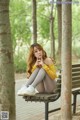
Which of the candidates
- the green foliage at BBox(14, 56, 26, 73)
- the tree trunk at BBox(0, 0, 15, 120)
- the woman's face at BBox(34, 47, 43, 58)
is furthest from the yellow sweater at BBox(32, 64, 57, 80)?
the green foliage at BBox(14, 56, 26, 73)

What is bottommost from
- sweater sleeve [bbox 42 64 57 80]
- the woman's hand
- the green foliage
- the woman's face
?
the green foliage

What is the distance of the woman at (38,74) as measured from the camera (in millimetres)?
5750

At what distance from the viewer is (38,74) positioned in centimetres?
579

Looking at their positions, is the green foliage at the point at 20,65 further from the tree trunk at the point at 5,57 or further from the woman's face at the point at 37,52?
the tree trunk at the point at 5,57

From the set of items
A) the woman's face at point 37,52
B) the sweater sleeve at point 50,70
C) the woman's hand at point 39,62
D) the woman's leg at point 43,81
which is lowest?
the woman's leg at point 43,81

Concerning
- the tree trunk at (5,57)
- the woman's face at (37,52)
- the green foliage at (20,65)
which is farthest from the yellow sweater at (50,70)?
the green foliage at (20,65)

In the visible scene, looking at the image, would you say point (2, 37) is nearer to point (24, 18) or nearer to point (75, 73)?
point (75, 73)

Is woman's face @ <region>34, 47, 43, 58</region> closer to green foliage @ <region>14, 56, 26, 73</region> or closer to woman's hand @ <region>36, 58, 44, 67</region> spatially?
woman's hand @ <region>36, 58, 44, 67</region>

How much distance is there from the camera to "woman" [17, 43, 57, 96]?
18.9ft

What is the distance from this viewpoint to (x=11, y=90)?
15.3ft

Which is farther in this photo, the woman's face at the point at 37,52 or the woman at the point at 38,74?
the woman's face at the point at 37,52

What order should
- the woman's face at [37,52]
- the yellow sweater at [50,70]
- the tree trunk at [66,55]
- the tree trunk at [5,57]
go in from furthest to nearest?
1. the woman's face at [37,52]
2. the yellow sweater at [50,70]
3. the tree trunk at [66,55]
4. the tree trunk at [5,57]

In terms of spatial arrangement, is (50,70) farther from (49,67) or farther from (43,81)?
(43,81)

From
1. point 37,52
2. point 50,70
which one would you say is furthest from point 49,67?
point 37,52
